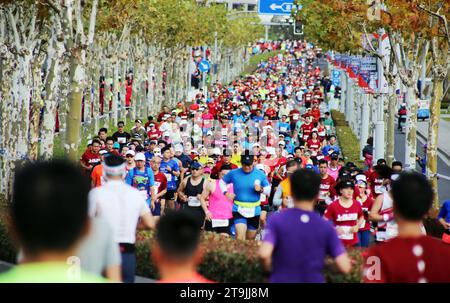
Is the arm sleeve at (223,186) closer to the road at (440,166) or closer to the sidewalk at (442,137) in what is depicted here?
the road at (440,166)

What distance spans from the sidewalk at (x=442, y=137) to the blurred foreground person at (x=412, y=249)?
32534mm

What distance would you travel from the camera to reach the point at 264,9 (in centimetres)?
4897

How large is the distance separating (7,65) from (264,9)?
24953 millimetres

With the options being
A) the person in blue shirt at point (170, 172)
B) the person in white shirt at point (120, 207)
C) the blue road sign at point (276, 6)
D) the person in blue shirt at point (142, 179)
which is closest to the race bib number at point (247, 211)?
the person in blue shirt at point (142, 179)

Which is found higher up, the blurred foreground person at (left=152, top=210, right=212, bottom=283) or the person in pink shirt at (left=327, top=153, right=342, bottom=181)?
the person in pink shirt at (left=327, top=153, right=342, bottom=181)

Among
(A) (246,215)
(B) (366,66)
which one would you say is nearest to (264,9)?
(B) (366,66)

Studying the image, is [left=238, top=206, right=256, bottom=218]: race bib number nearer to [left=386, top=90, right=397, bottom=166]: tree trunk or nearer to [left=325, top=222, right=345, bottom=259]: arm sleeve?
[left=325, top=222, right=345, bottom=259]: arm sleeve

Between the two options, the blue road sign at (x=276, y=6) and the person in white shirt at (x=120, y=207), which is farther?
the blue road sign at (x=276, y=6)

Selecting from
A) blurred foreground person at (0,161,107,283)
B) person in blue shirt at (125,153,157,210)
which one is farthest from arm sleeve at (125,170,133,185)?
blurred foreground person at (0,161,107,283)

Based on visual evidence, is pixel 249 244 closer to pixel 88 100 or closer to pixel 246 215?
pixel 246 215

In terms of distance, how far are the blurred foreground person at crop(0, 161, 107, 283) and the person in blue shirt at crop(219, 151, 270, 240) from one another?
10.5 metres

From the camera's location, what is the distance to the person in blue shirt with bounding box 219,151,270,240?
49.9 feet

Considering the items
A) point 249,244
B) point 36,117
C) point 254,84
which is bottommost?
point 249,244

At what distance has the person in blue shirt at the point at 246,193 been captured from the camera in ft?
→ 49.9
